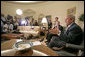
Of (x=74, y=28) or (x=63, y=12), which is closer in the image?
(x=74, y=28)

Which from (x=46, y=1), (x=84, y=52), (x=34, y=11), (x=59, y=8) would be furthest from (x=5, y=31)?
(x=34, y=11)

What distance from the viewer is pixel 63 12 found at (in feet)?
10.8

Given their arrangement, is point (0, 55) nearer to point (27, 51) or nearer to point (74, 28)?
point (27, 51)

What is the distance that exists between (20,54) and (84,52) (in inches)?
17.5

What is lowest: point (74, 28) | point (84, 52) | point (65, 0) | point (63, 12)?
point (84, 52)

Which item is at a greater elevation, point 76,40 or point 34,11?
point 34,11

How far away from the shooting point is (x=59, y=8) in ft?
11.2

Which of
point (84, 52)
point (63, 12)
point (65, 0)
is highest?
point (65, 0)

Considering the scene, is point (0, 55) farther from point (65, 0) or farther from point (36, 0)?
point (36, 0)

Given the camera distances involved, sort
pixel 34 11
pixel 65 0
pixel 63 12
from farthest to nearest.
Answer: pixel 34 11 → pixel 63 12 → pixel 65 0

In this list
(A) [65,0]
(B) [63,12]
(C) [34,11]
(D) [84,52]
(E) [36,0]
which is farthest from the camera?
(C) [34,11]

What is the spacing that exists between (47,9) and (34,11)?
25.2 inches

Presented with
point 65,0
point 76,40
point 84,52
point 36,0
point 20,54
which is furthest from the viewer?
point 36,0

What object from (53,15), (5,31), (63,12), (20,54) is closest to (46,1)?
(53,15)
